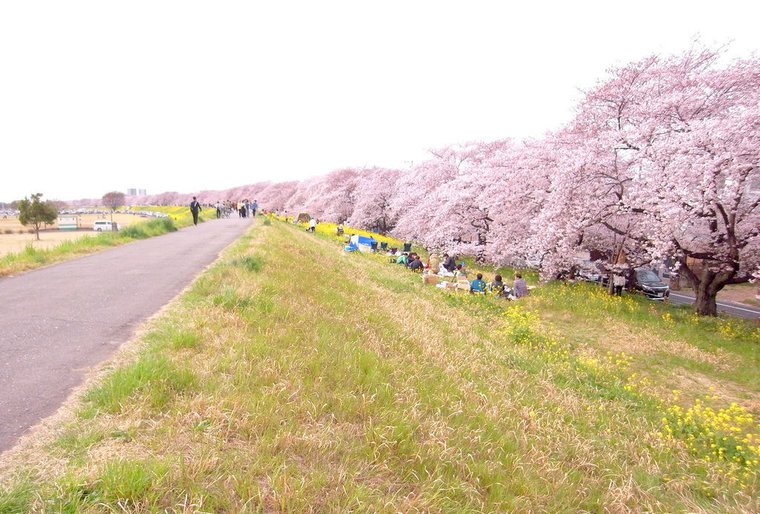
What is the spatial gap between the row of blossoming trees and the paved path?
43.1ft

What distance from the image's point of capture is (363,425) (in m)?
3.66

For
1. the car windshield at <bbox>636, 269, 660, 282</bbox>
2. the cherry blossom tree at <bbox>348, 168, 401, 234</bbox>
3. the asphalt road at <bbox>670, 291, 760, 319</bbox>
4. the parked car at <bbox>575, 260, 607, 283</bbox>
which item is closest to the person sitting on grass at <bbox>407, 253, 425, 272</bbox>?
the parked car at <bbox>575, 260, 607, 283</bbox>

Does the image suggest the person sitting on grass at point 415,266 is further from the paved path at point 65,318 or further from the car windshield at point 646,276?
the car windshield at point 646,276

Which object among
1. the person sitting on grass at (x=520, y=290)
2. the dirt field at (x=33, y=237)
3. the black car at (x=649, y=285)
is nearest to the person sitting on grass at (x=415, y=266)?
the person sitting on grass at (x=520, y=290)

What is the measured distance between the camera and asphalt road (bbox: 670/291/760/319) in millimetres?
21941

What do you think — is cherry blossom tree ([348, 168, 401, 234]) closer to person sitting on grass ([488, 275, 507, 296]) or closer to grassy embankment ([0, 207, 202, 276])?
person sitting on grass ([488, 275, 507, 296])

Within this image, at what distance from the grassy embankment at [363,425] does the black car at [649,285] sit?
12617 mm

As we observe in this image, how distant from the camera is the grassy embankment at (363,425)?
8.49 feet

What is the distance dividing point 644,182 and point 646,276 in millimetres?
11237

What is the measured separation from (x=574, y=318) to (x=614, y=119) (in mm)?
9537

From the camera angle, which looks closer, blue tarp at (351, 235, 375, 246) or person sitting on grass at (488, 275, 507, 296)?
person sitting on grass at (488, 275, 507, 296)

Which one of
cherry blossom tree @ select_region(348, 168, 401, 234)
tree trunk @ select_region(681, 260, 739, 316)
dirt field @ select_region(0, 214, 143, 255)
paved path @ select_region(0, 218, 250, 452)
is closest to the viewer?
paved path @ select_region(0, 218, 250, 452)

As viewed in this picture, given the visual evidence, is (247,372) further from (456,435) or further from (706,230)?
(706,230)

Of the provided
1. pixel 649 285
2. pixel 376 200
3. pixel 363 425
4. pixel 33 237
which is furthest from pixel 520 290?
pixel 33 237
